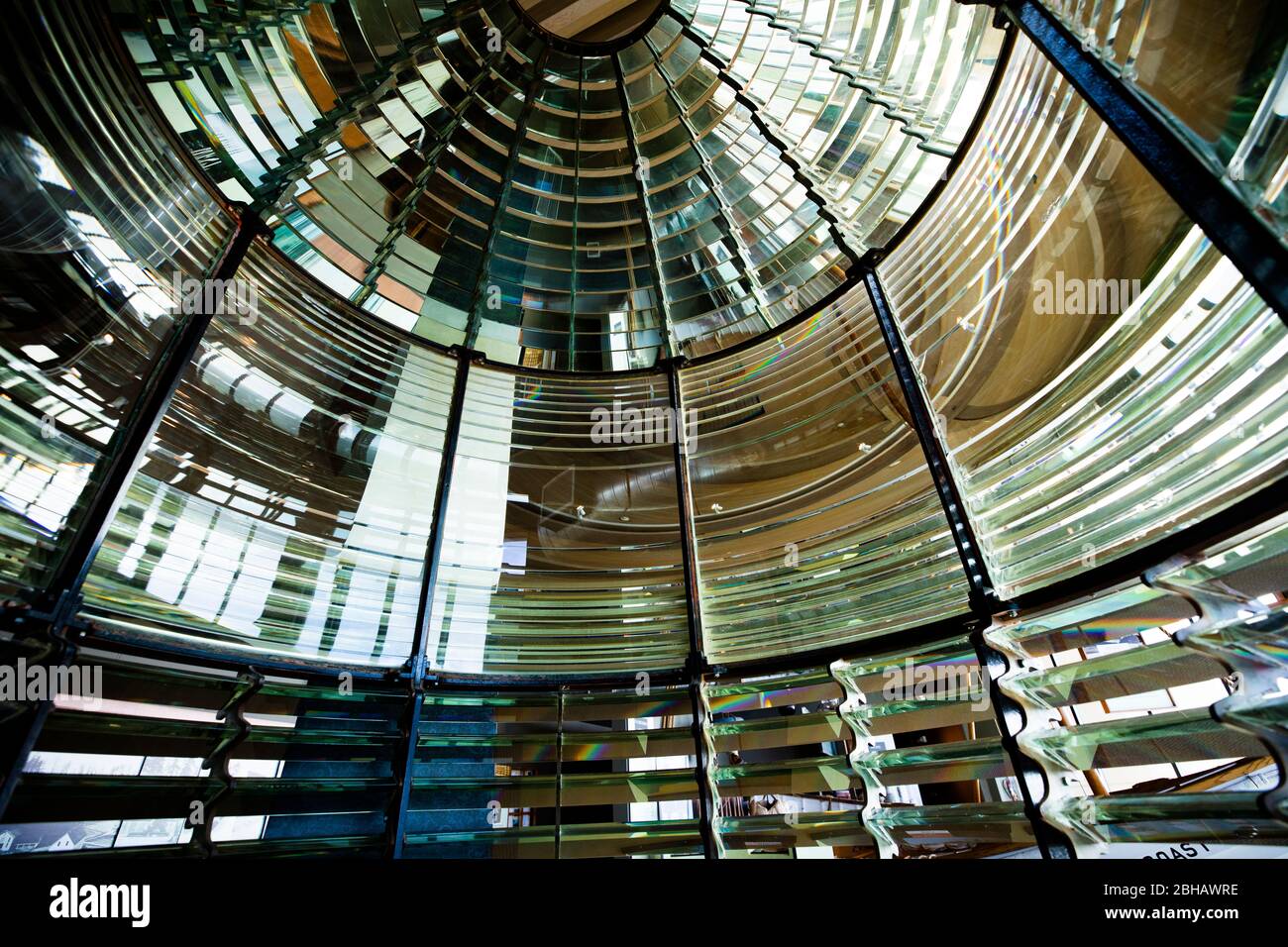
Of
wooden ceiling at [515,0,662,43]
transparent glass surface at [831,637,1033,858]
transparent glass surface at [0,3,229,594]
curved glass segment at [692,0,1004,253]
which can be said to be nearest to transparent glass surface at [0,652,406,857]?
transparent glass surface at [0,3,229,594]

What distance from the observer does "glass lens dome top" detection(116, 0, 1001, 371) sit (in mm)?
1801

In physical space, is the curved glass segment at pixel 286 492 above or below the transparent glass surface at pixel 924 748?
above

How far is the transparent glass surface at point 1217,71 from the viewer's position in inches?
34.6

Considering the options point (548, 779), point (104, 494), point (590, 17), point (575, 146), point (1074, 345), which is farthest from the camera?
point (590, 17)

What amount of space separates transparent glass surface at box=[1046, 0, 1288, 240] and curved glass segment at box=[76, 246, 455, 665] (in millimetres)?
2057

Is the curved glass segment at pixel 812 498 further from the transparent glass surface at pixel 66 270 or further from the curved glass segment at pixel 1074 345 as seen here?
the transparent glass surface at pixel 66 270

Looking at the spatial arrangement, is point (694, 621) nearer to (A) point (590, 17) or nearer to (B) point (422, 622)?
(B) point (422, 622)

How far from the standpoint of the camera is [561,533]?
2562 mm

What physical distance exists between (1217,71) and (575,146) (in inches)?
73.4

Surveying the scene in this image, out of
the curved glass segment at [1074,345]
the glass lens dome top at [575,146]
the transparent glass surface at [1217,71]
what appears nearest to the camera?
the transparent glass surface at [1217,71]

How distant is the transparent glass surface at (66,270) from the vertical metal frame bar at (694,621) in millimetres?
1511

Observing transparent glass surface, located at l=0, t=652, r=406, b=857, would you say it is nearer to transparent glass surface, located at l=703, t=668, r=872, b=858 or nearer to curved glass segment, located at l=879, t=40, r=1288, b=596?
transparent glass surface, located at l=703, t=668, r=872, b=858

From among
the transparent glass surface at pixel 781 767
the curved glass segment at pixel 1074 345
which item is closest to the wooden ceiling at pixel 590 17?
the curved glass segment at pixel 1074 345

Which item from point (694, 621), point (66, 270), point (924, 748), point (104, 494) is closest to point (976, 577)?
point (924, 748)
